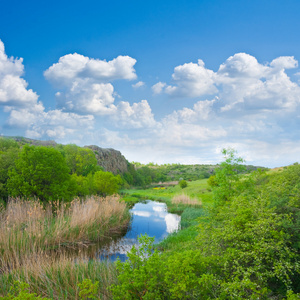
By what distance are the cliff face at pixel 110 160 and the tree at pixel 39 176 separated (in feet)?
167

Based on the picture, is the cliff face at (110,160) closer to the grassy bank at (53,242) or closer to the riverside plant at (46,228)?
the riverside plant at (46,228)

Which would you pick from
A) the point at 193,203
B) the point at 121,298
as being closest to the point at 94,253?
the point at 121,298

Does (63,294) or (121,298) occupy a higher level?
(121,298)

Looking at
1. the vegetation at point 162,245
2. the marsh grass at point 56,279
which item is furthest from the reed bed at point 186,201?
the marsh grass at point 56,279

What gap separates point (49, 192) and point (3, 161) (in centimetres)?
419

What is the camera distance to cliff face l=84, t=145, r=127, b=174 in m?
73.1

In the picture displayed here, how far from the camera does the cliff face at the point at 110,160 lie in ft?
240

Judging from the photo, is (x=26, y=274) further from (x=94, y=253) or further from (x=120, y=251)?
(x=120, y=251)

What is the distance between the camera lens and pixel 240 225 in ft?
22.9

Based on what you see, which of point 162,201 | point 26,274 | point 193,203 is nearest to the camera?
point 26,274

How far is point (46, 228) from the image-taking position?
43.0 ft

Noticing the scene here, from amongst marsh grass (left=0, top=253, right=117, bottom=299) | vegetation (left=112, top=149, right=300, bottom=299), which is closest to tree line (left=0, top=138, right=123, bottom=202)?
marsh grass (left=0, top=253, right=117, bottom=299)

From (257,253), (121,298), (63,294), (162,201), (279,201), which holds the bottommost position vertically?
(162,201)

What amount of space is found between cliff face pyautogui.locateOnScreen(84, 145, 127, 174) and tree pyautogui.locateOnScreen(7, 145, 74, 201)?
50821mm
